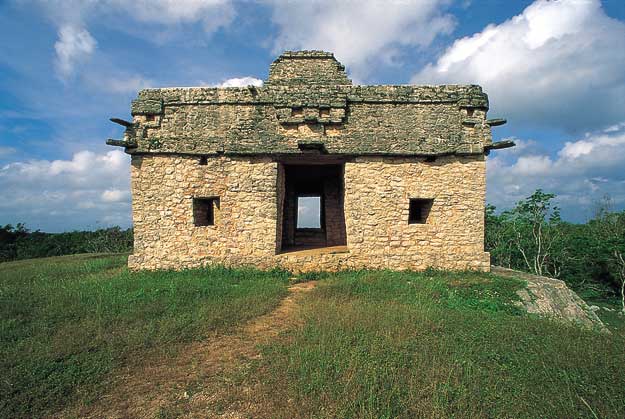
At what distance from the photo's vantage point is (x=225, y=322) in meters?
5.59

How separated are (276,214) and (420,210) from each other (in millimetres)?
4817

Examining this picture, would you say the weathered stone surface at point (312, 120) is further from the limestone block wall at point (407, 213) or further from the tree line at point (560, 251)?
the tree line at point (560, 251)

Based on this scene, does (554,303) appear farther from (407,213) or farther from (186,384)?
(186,384)

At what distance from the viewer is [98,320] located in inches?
217

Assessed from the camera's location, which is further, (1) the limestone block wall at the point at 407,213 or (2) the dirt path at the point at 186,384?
(1) the limestone block wall at the point at 407,213

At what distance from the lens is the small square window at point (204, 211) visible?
9580 mm

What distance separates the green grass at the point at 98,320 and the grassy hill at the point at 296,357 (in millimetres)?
26

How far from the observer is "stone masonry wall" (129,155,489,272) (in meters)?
9.38

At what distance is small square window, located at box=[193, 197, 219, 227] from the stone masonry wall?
0.21 meters

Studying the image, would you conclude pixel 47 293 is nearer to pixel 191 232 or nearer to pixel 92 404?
pixel 191 232

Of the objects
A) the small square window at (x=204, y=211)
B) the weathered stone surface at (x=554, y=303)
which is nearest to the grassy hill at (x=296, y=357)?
the weathered stone surface at (x=554, y=303)

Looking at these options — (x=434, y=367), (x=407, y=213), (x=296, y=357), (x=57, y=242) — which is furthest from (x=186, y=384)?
(x=57, y=242)

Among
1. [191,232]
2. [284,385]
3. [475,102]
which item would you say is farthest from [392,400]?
[475,102]

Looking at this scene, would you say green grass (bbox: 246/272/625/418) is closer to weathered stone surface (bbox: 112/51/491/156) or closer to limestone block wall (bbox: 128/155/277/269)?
limestone block wall (bbox: 128/155/277/269)
